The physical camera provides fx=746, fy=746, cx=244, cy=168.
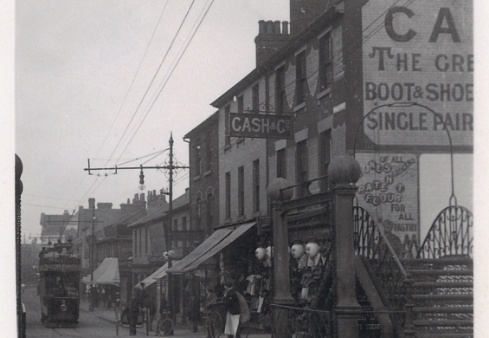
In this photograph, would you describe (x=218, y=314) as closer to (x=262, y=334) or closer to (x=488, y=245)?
(x=262, y=334)

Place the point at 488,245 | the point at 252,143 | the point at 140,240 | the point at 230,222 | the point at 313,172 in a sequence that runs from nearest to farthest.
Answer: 1. the point at 488,245
2. the point at 313,172
3. the point at 252,143
4. the point at 230,222
5. the point at 140,240

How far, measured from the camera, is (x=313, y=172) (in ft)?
67.3

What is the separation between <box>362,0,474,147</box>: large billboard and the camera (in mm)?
16984

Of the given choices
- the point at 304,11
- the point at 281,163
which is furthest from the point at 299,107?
the point at 304,11

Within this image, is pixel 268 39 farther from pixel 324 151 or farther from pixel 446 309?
pixel 446 309

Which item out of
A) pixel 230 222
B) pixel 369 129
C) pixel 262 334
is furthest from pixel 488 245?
pixel 230 222

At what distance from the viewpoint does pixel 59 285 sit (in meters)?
30.1

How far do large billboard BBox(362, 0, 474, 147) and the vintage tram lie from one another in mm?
16406

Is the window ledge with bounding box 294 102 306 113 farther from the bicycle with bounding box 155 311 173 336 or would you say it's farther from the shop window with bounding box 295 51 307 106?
the bicycle with bounding box 155 311 173 336

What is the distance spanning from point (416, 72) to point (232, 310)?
6944 mm

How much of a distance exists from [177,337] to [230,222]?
6.23 m

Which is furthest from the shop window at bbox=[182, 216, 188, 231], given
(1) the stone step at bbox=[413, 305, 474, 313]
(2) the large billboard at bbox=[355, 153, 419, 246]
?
(1) the stone step at bbox=[413, 305, 474, 313]

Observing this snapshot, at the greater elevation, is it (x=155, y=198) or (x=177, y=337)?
(x=155, y=198)

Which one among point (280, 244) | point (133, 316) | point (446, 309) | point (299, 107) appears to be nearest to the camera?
point (446, 309)
